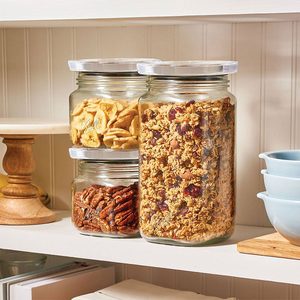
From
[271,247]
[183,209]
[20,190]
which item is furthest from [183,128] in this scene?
[20,190]

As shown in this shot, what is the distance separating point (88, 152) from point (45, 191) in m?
0.35

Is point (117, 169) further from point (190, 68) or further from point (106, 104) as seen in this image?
point (190, 68)

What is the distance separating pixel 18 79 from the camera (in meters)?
1.87

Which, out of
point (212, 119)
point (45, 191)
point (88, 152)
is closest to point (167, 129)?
point (212, 119)

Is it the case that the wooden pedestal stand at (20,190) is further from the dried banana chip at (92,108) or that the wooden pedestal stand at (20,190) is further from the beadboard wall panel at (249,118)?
the beadboard wall panel at (249,118)

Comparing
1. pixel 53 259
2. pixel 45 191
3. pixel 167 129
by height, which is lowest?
pixel 53 259

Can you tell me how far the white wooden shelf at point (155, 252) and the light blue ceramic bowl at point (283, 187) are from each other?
4.0 inches

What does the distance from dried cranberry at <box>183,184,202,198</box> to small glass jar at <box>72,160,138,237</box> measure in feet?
0.51

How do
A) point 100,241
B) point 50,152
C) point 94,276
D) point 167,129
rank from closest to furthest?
point 167,129, point 100,241, point 94,276, point 50,152

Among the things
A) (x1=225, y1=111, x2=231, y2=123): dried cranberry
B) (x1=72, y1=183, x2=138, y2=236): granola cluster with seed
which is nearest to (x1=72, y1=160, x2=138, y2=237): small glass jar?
(x1=72, y1=183, x2=138, y2=236): granola cluster with seed

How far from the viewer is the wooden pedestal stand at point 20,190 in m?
1.65

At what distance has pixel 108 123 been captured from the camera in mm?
1485

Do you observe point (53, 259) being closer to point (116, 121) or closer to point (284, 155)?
point (116, 121)

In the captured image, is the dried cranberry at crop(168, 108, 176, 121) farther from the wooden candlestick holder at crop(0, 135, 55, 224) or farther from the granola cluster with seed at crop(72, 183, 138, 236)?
the wooden candlestick holder at crop(0, 135, 55, 224)
